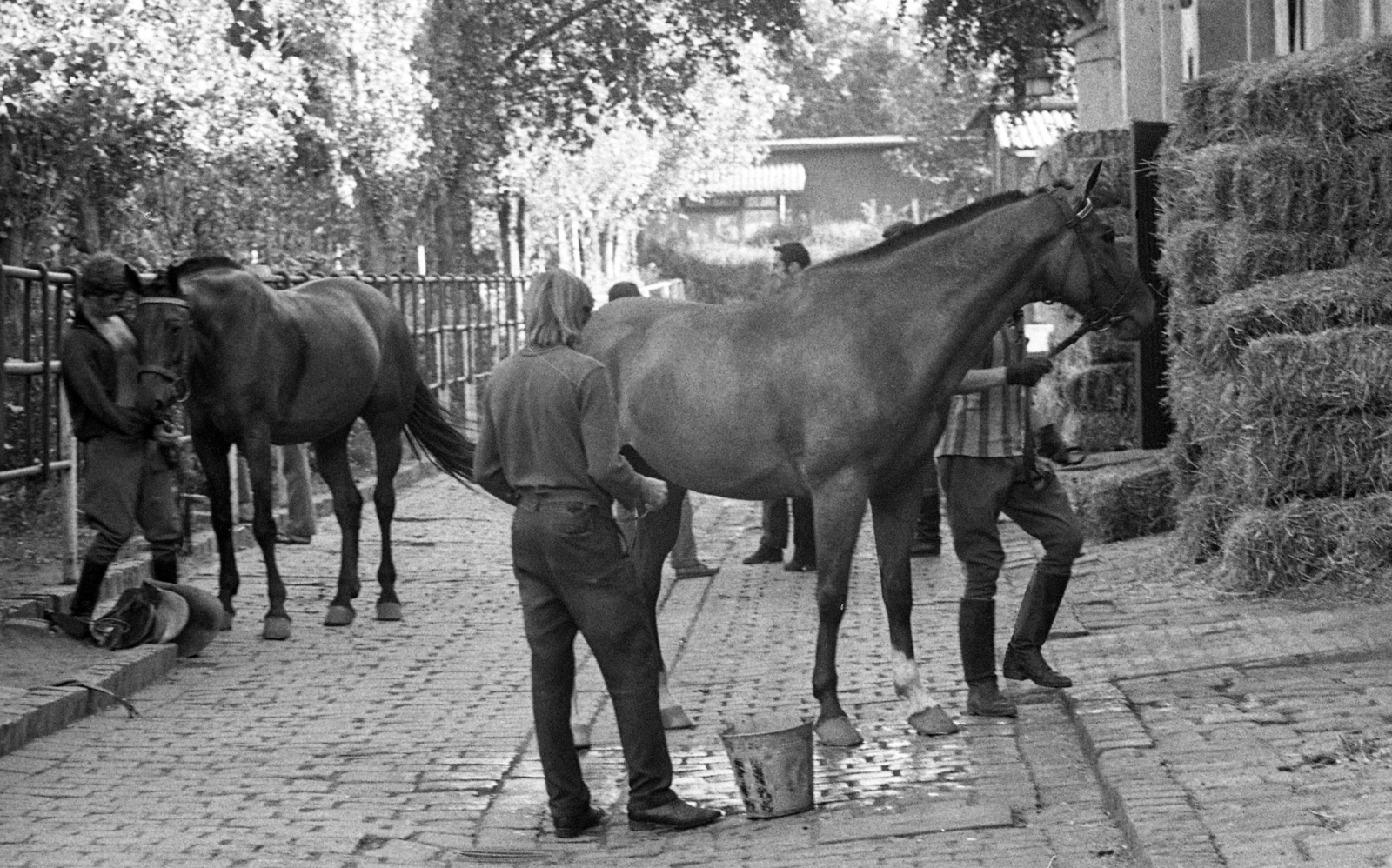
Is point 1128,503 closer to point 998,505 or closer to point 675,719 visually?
point 998,505

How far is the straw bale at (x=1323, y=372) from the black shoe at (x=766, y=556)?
4045mm

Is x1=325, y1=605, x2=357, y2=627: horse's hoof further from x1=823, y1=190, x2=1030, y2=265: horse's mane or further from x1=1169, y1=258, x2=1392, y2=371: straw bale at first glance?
x1=1169, y1=258, x2=1392, y2=371: straw bale

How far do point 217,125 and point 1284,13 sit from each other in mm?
9955

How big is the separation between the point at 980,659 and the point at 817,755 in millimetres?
927

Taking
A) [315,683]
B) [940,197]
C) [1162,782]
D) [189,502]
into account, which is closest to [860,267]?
[1162,782]

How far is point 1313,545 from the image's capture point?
9.91 meters

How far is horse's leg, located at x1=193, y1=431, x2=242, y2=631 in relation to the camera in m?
10.8

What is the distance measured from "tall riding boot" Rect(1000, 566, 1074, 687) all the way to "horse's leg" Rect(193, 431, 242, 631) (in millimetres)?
4471

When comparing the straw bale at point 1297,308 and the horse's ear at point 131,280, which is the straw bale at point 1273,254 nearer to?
the straw bale at point 1297,308

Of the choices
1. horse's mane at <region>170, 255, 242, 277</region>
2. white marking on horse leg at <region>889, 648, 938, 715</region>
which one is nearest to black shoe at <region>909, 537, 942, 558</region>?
horse's mane at <region>170, 255, 242, 277</region>

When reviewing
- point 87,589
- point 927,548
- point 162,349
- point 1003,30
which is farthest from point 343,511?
point 1003,30

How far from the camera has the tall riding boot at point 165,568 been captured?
10102 millimetres

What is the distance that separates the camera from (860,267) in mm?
7938

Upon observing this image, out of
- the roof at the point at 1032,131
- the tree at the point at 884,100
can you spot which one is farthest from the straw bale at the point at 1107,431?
the tree at the point at 884,100
